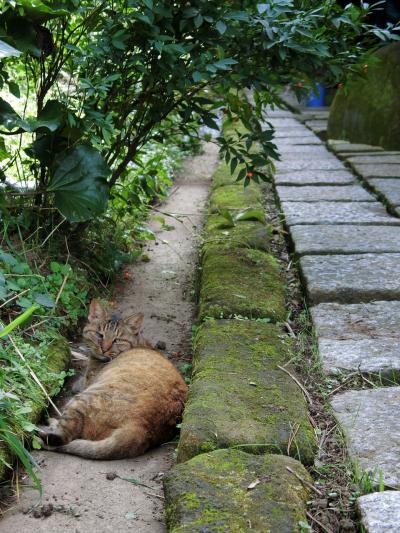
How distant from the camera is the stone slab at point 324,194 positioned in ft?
16.9

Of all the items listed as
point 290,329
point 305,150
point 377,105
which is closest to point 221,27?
point 290,329

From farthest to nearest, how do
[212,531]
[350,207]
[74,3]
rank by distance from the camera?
1. [350,207]
2. [74,3]
3. [212,531]

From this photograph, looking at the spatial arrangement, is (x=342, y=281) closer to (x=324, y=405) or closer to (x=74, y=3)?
(x=324, y=405)

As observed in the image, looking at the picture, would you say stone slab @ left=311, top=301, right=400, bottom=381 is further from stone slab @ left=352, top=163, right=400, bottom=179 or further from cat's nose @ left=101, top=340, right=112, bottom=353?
stone slab @ left=352, top=163, right=400, bottom=179

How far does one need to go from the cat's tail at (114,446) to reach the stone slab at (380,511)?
942 mm

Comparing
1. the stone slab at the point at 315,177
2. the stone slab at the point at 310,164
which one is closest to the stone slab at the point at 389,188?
the stone slab at the point at 315,177

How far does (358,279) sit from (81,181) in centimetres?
142

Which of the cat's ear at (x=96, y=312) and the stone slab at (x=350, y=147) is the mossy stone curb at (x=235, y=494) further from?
the stone slab at (x=350, y=147)

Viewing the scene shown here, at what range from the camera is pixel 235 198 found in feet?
17.5

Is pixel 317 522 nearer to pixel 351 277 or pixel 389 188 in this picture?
pixel 351 277

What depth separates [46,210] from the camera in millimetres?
3738

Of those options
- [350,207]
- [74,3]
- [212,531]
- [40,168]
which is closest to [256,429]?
[212,531]

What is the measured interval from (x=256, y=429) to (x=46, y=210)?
1.96 meters

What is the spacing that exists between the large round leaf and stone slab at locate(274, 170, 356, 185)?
2.63 m
